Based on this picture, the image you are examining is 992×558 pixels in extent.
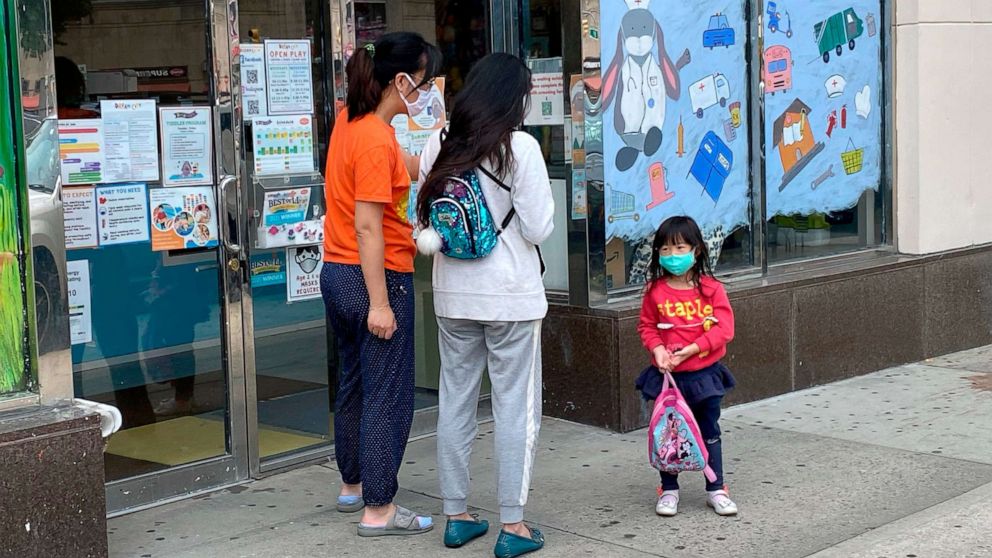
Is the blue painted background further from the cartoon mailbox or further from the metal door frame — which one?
the metal door frame

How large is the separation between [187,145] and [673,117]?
2619mm

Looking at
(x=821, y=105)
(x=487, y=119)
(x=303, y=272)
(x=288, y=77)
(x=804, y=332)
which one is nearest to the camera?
(x=487, y=119)

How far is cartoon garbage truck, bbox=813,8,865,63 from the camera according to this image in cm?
784

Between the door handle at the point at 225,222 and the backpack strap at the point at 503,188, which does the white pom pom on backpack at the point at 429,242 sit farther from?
the door handle at the point at 225,222

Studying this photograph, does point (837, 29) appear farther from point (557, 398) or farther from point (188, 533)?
point (188, 533)

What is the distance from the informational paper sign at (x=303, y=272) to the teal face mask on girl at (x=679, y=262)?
5.52ft

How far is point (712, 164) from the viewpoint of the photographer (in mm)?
7191

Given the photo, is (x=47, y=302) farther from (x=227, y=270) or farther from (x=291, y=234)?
(x=291, y=234)

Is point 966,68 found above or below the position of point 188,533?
above

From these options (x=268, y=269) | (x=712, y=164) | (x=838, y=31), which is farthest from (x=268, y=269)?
(x=838, y=31)

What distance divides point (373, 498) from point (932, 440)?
292 centimetres

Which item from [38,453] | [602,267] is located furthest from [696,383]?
[38,453]

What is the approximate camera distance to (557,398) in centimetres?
686

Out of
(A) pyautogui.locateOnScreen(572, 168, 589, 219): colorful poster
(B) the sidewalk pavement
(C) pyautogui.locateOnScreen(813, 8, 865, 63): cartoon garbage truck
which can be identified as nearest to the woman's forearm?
(B) the sidewalk pavement
